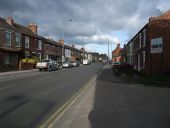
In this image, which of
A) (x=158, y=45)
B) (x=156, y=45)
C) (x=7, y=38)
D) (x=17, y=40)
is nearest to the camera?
(x=158, y=45)

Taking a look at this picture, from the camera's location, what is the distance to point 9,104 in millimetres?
10898

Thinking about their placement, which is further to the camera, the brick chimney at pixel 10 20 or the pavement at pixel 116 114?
the brick chimney at pixel 10 20

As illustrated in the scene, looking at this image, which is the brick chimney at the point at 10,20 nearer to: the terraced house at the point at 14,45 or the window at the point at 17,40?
the terraced house at the point at 14,45

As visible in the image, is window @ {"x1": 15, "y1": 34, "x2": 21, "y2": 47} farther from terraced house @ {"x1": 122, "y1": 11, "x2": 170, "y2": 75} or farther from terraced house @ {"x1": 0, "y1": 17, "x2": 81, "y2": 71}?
terraced house @ {"x1": 122, "y1": 11, "x2": 170, "y2": 75}

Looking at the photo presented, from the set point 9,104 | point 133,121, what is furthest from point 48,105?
point 133,121

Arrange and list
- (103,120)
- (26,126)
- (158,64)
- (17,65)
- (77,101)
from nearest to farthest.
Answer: (26,126) < (103,120) < (77,101) < (158,64) < (17,65)

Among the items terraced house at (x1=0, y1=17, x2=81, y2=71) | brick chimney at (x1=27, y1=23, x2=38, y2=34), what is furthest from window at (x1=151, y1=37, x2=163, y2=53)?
brick chimney at (x1=27, y1=23, x2=38, y2=34)

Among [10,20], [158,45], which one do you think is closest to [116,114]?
[158,45]

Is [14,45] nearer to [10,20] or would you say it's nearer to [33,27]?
[10,20]

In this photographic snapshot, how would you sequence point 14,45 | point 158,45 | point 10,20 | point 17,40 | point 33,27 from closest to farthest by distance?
1. point 158,45
2. point 14,45
3. point 17,40
4. point 10,20
5. point 33,27

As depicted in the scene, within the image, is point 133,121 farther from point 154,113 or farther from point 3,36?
point 3,36

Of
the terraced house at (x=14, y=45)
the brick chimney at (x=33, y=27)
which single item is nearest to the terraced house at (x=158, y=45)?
the terraced house at (x=14, y=45)

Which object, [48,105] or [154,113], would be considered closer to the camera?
[154,113]

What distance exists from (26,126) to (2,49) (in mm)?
33455
